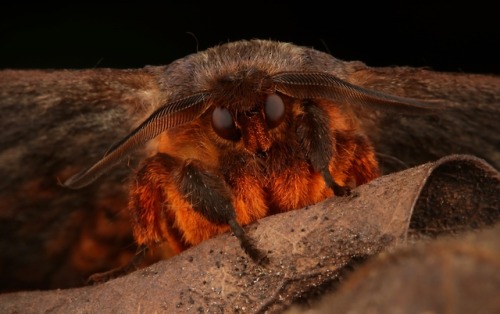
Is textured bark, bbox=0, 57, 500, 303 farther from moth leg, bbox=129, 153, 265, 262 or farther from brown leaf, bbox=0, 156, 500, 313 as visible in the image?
brown leaf, bbox=0, 156, 500, 313

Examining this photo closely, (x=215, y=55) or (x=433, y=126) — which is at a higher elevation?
(x=215, y=55)

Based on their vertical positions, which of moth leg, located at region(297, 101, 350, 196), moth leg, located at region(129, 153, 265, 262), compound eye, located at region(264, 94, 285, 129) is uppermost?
compound eye, located at region(264, 94, 285, 129)

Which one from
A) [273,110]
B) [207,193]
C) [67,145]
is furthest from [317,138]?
[67,145]

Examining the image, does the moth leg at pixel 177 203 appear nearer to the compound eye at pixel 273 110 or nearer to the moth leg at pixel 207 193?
the moth leg at pixel 207 193

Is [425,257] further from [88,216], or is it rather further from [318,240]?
[88,216]

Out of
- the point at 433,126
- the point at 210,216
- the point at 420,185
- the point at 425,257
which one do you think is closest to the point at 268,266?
the point at 420,185

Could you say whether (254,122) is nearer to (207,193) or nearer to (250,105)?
(250,105)

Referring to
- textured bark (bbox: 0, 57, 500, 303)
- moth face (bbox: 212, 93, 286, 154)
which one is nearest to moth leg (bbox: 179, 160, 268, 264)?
moth face (bbox: 212, 93, 286, 154)
